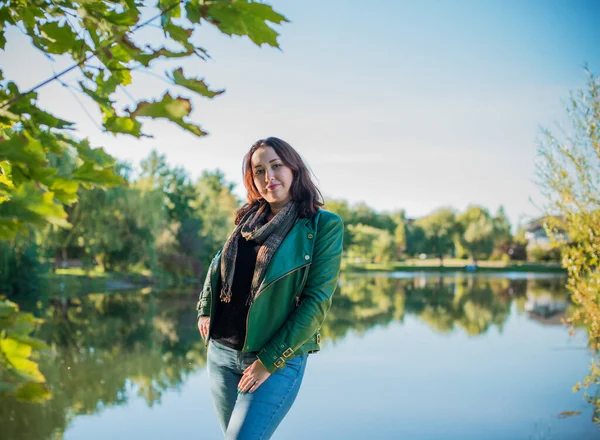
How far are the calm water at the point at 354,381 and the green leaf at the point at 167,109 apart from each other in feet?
14.9

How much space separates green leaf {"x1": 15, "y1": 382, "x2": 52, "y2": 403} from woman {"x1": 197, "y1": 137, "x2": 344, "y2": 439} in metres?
1.10

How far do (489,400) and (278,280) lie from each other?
16.5 ft

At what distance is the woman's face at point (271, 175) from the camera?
7.02 feet

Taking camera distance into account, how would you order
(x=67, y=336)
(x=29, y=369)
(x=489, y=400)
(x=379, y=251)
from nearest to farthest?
1. (x=29, y=369)
2. (x=489, y=400)
3. (x=67, y=336)
4. (x=379, y=251)


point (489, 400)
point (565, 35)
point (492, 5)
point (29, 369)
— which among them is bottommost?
point (489, 400)

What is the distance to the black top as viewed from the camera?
6.74 ft

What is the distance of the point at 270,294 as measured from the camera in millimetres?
1981

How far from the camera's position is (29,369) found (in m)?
0.86

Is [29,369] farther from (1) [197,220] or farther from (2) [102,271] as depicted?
(1) [197,220]

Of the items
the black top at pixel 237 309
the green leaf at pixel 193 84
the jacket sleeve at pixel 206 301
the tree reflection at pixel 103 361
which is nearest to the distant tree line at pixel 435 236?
the tree reflection at pixel 103 361

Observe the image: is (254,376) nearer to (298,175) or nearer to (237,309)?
(237,309)

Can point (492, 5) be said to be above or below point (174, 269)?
above

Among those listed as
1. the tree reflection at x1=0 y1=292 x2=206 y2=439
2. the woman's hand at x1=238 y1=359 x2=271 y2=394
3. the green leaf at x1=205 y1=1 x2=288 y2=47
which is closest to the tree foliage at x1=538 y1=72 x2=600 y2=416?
the woman's hand at x1=238 y1=359 x2=271 y2=394

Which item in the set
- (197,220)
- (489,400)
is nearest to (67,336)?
(489,400)
